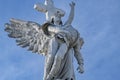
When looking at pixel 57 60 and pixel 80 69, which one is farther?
pixel 80 69

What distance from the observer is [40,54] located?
2333 cm

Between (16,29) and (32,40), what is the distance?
2.63 feet

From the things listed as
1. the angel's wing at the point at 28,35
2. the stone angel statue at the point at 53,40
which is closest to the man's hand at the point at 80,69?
the stone angel statue at the point at 53,40

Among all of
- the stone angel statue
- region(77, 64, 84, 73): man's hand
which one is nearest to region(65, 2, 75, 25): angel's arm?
the stone angel statue

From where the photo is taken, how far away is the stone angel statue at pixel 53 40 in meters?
22.6

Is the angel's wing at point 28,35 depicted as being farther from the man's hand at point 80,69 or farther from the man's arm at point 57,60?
the man's hand at point 80,69

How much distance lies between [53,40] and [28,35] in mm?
1319

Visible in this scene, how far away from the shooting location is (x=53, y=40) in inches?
902

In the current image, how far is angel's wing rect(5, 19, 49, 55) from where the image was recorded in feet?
76.5

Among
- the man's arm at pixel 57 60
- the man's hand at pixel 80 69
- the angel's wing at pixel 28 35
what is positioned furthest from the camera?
the angel's wing at pixel 28 35

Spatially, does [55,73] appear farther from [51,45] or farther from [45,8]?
Answer: [45,8]

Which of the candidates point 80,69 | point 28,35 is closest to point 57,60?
point 80,69

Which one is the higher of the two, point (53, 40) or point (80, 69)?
point (53, 40)

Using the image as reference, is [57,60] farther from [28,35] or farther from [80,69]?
[28,35]
